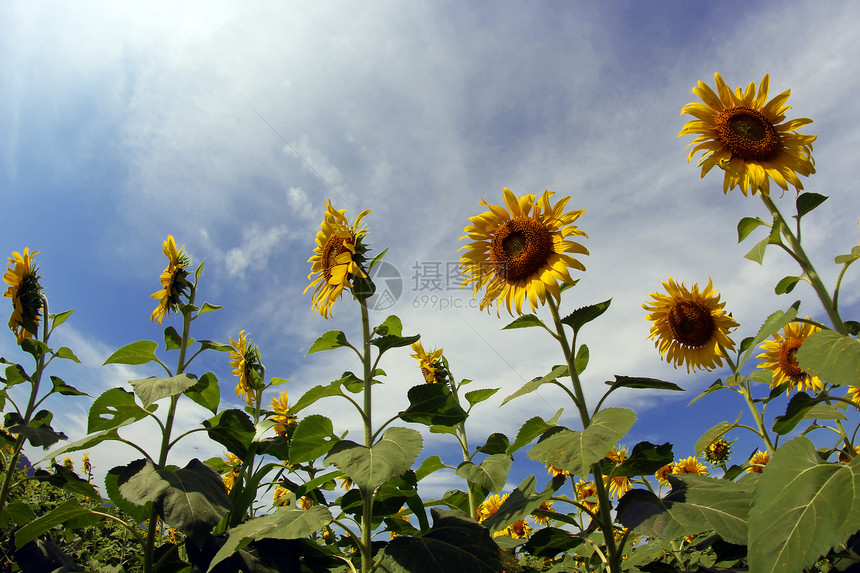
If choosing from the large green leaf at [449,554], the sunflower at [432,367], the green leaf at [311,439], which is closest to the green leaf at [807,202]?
the large green leaf at [449,554]

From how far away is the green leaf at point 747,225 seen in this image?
2896 millimetres

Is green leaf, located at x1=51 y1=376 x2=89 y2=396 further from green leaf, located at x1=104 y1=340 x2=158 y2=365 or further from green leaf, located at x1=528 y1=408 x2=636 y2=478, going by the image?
green leaf, located at x1=528 y1=408 x2=636 y2=478

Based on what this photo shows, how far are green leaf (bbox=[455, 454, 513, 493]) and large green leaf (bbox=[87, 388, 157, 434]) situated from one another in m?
1.97

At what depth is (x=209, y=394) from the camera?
337 centimetres

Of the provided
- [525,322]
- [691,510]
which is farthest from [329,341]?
[691,510]

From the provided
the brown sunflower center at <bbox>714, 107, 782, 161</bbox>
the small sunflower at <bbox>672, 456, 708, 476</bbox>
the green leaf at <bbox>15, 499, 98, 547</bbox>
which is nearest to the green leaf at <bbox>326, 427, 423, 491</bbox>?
the green leaf at <bbox>15, 499, 98, 547</bbox>

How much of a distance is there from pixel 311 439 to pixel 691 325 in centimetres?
355

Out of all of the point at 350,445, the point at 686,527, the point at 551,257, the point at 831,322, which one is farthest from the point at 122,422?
the point at 831,322

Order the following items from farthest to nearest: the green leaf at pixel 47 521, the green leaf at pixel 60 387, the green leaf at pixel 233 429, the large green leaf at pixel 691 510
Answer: the green leaf at pixel 60 387
the green leaf at pixel 233 429
the green leaf at pixel 47 521
the large green leaf at pixel 691 510

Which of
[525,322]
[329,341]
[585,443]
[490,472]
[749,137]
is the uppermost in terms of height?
[749,137]

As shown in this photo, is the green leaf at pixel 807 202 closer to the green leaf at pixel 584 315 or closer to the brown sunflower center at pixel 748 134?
the brown sunflower center at pixel 748 134

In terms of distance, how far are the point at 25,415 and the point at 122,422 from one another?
7.06 feet

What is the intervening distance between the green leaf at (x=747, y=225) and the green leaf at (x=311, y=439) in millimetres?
2684

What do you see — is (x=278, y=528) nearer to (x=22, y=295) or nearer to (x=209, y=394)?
(x=209, y=394)
